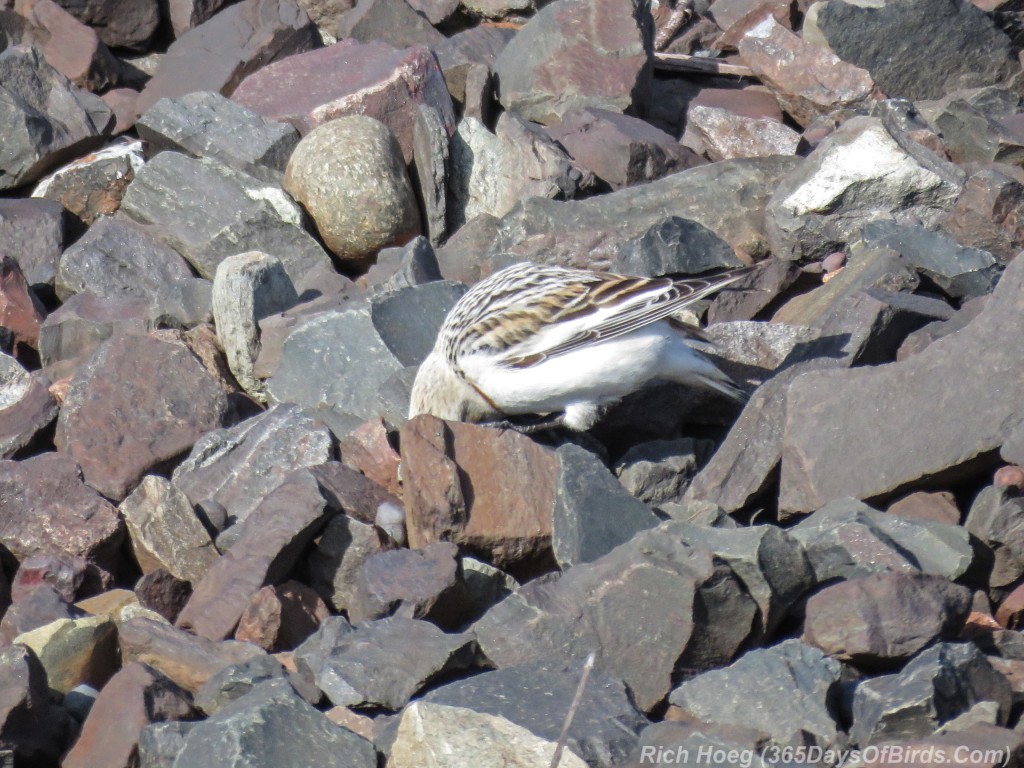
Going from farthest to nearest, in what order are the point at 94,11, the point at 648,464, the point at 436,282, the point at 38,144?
1. the point at 94,11
2. the point at 38,144
3. the point at 436,282
4. the point at 648,464

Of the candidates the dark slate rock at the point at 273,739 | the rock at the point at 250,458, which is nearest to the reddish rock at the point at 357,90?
the rock at the point at 250,458

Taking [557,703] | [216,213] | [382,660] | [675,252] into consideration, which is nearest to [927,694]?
[557,703]

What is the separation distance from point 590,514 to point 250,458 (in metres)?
1.81

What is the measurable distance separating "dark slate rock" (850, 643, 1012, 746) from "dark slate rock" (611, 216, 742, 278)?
3200 millimetres

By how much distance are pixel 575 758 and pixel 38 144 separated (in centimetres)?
682

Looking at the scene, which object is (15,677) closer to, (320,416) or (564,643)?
(564,643)

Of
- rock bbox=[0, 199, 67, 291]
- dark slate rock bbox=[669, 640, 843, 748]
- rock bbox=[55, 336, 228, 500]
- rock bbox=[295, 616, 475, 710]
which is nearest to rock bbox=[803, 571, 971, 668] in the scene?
dark slate rock bbox=[669, 640, 843, 748]

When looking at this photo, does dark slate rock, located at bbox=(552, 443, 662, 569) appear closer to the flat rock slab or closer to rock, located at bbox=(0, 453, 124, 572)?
the flat rock slab

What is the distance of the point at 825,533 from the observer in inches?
190

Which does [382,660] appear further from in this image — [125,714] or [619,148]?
[619,148]

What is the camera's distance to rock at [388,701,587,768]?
152 inches

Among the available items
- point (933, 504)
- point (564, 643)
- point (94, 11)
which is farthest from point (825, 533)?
point (94, 11)

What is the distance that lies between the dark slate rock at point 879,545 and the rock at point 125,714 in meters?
2.19

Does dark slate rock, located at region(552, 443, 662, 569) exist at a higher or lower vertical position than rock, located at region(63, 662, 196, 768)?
higher
